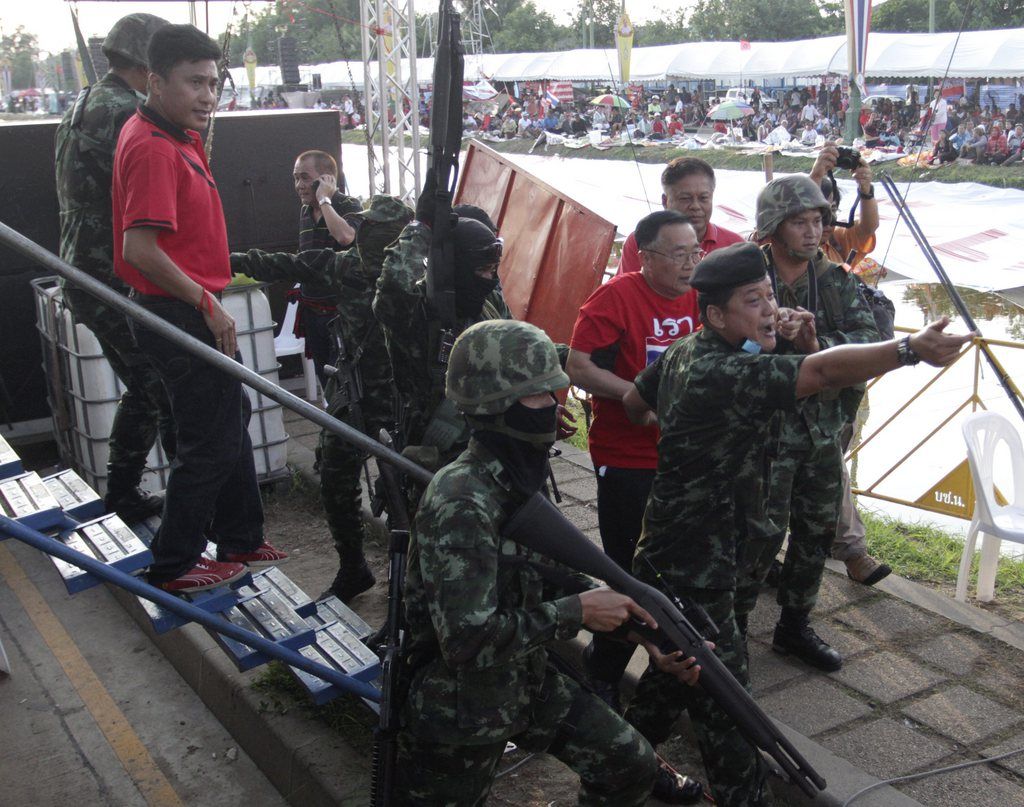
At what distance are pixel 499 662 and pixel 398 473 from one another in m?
1.37

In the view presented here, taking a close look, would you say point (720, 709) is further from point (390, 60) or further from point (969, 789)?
point (390, 60)

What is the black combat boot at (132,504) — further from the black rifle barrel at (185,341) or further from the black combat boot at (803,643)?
the black combat boot at (803,643)

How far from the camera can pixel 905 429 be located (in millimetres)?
9125

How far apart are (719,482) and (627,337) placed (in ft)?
3.32

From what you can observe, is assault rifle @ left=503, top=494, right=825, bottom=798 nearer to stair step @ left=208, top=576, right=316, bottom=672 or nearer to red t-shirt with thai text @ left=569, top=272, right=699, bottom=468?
red t-shirt with thai text @ left=569, top=272, right=699, bottom=468

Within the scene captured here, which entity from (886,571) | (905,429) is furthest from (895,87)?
(886,571)

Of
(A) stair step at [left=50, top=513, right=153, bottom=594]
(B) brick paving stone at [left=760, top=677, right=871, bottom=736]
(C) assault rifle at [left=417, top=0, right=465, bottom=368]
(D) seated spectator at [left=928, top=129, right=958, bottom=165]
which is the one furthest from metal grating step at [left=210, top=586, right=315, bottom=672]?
(D) seated spectator at [left=928, top=129, right=958, bottom=165]

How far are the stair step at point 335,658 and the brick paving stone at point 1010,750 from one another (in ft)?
7.20

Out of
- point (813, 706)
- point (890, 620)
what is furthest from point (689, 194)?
point (813, 706)

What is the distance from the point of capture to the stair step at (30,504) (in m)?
3.88

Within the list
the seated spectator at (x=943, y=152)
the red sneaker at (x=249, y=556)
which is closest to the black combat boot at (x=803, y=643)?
the red sneaker at (x=249, y=556)

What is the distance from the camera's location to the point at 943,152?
25.0 meters

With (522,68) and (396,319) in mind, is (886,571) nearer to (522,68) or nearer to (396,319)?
(396,319)

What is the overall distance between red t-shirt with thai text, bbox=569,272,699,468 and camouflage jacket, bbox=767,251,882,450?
0.51 meters
